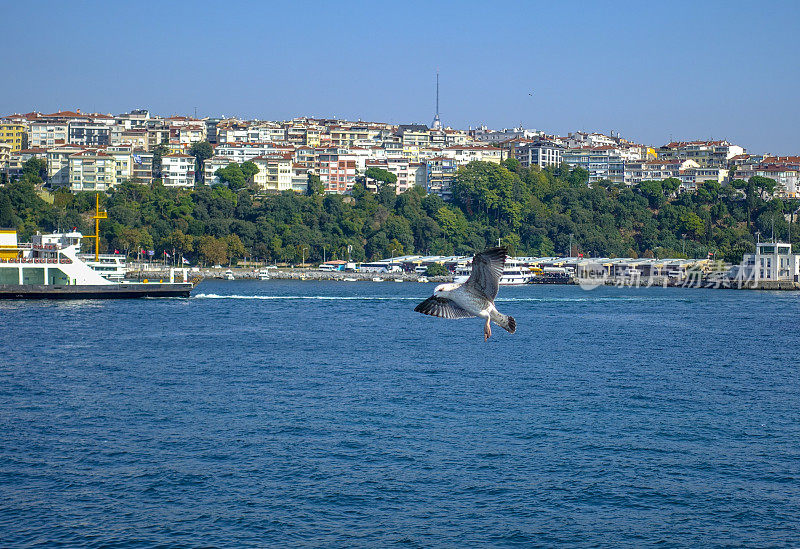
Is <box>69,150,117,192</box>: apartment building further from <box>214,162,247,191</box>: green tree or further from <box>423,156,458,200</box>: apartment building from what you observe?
<box>423,156,458,200</box>: apartment building

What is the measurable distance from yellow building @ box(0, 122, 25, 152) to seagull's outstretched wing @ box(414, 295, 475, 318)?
10678cm

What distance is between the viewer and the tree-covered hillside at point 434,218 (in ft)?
262

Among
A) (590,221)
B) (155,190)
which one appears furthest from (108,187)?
(590,221)

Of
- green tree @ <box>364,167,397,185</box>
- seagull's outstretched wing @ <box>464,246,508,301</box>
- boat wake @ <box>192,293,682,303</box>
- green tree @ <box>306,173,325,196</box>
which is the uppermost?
green tree @ <box>364,167,397,185</box>

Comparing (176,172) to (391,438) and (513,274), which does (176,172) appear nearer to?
(513,274)

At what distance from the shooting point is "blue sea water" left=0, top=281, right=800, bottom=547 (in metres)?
16.3

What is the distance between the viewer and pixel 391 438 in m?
21.1

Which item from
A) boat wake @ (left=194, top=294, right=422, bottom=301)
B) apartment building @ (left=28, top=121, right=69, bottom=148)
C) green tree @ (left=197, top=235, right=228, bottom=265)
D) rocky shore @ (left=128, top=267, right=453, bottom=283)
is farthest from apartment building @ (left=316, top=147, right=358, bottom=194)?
boat wake @ (left=194, top=294, right=422, bottom=301)

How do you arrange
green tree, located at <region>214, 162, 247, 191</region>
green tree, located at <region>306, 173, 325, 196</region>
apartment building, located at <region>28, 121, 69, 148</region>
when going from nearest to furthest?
green tree, located at <region>214, 162, 247, 191</region>
green tree, located at <region>306, 173, 325, 196</region>
apartment building, located at <region>28, 121, 69, 148</region>

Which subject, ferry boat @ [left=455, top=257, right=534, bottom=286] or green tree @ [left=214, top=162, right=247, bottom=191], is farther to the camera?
green tree @ [left=214, top=162, right=247, bottom=191]

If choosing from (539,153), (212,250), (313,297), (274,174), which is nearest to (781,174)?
(539,153)

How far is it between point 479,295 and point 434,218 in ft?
277

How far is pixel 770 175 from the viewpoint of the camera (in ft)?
349

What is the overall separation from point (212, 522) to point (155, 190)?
73623mm
